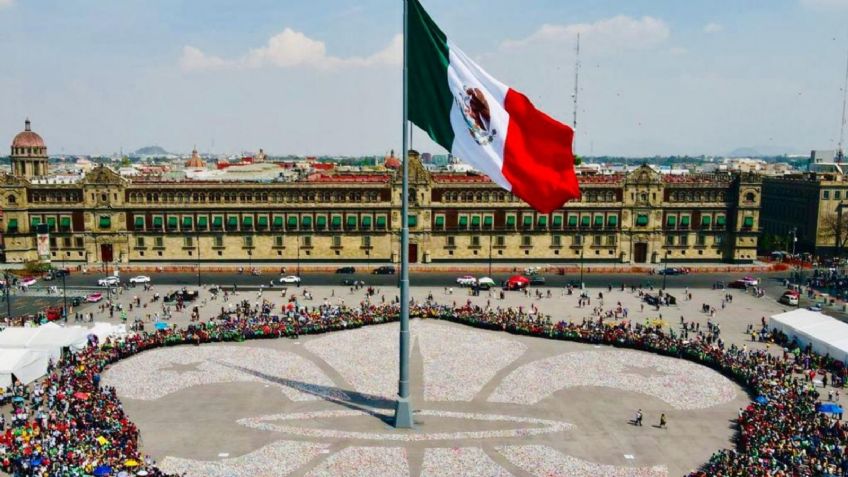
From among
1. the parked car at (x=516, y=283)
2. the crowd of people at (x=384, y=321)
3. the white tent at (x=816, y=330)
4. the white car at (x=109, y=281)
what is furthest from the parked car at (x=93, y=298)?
the white tent at (x=816, y=330)

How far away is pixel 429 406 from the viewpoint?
3844cm

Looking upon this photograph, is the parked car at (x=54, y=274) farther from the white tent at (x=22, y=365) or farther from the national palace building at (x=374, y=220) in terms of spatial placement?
the white tent at (x=22, y=365)

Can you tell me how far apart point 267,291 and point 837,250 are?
73.5m

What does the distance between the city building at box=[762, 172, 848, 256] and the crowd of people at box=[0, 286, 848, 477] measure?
47.9m

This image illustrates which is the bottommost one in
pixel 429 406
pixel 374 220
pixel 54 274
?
pixel 429 406

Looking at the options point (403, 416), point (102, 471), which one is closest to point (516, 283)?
point (403, 416)

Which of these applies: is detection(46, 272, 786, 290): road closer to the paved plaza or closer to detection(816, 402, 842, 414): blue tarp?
the paved plaza

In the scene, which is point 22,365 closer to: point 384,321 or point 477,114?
point 384,321

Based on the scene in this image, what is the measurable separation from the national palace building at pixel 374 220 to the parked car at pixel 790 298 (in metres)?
19.6

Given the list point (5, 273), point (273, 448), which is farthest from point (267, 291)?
point (273, 448)

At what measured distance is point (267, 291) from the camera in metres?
72.3

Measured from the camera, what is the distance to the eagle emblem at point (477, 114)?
2681 centimetres

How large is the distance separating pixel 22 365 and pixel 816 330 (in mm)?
52422

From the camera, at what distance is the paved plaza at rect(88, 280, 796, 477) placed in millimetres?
31859
